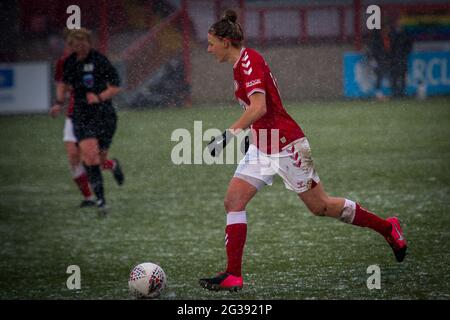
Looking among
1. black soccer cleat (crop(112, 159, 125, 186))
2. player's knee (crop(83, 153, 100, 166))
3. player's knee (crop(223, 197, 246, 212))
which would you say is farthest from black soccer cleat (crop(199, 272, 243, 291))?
black soccer cleat (crop(112, 159, 125, 186))

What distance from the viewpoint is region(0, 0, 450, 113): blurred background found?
1969 centimetres

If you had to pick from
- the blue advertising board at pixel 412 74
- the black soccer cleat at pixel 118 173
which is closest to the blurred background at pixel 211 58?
the blue advertising board at pixel 412 74

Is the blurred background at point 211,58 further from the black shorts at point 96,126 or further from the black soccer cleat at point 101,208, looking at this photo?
the black soccer cleat at point 101,208

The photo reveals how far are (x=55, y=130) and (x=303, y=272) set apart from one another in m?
11.3

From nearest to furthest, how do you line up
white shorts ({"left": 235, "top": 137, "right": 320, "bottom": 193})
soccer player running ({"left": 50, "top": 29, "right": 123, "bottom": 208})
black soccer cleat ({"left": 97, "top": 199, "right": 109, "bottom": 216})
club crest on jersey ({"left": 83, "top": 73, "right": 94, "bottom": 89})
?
white shorts ({"left": 235, "top": 137, "right": 320, "bottom": 193})
black soccer cleat ({"left": 97, "top": 199, "right": 109, "bottom": 216})
club crest on jersey ({"left": 83, "top": 73, "right": 94, "bottom": 89})
soccer player running ({"left": 50, "top": 29, "right": 123, "bottom": 208})

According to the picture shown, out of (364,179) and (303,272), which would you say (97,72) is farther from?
(303,272)

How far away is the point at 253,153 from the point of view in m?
6.16

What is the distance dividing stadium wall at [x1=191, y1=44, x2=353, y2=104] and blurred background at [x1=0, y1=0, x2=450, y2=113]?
25 millimetres

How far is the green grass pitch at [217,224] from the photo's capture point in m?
6.35

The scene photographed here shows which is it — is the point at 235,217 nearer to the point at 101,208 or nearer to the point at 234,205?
the point at 234,205

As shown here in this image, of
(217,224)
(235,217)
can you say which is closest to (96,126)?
(217,224)

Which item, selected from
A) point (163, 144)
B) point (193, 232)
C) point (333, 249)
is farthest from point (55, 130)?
point (333, 249)

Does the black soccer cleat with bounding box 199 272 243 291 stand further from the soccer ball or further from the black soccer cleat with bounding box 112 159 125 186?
the black soccer cleat with bounding box 112 159 125 186

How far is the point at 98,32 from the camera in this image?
2047 cm
